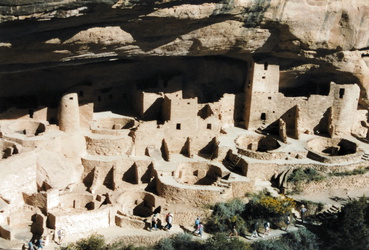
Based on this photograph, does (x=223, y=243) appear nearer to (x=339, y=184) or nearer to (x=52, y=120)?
(x=339, y=184)

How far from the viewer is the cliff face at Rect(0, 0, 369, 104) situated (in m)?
22.5

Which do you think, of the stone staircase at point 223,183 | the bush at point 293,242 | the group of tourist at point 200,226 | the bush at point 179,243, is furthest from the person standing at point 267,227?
the bush at point 179,243

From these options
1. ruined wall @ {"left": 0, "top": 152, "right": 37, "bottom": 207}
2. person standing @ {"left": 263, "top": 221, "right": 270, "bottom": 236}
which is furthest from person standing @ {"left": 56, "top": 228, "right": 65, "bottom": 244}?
person standing @ {"left": 263, "top": 221, "right": 270, "bottom": 236}

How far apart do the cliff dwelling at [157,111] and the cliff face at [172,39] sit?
7cm

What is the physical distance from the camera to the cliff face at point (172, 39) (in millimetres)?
Result: 22500

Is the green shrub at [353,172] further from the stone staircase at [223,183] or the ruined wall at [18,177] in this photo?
the ruined wall at [18,177]

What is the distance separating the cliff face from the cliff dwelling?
73 millimetres

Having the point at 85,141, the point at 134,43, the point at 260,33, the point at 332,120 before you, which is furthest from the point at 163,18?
the point at 332,120

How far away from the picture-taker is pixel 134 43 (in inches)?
1015

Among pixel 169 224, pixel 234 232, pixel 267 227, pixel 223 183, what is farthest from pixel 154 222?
pixel 267 227

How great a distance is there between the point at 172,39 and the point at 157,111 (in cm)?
618

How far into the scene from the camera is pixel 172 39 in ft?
87.2

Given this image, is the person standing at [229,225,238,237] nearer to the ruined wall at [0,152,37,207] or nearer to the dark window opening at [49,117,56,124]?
the ruined wall at [0,152,37,207]

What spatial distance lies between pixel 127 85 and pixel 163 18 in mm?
9885
